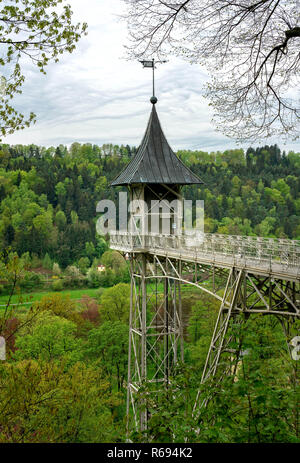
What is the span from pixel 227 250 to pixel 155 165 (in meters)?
5.60

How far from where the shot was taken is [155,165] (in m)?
15.4

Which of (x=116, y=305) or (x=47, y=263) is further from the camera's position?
(x=47, y=263)

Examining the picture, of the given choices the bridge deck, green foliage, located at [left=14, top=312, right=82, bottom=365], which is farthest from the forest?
the bridge deck

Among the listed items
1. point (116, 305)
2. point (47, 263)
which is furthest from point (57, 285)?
point (116, 305)

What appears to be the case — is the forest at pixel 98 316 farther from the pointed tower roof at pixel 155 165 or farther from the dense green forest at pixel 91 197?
the pointed tower roof at pixel 155 165

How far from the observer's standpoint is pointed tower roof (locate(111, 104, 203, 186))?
1488 centimetres

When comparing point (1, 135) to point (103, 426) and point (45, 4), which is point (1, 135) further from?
point (103, 426)

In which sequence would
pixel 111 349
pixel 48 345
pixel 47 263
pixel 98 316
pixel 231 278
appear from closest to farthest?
pixel 231 278
pixel 48 345
pixel 111 349
pixel 98 316
pixel 47 263

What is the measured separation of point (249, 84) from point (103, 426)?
14.7 metres

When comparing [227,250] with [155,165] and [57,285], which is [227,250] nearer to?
[155,165]

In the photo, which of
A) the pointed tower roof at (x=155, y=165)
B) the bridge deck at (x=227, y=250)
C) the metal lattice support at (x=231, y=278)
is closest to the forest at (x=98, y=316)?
the metal lattice support at (x=231, y=278)

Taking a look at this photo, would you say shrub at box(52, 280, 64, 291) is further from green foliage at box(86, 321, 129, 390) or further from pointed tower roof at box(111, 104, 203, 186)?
pointed tower roof at box(111, 104, 203, 186)

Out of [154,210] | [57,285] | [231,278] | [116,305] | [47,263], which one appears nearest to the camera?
[231,278]

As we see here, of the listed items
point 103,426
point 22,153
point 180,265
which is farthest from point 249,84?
point 22,153
